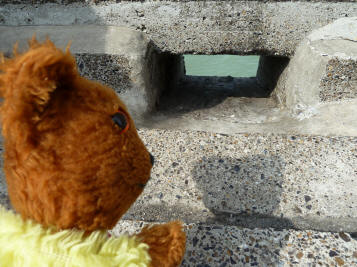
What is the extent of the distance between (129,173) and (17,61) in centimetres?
38

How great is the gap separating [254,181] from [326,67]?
833 mm

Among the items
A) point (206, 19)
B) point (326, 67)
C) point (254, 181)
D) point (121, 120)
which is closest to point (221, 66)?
point (206, 19)

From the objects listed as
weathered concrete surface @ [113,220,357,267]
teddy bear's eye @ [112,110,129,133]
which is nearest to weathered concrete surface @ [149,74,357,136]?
weathered concrete surface @ [113,220,357,267]

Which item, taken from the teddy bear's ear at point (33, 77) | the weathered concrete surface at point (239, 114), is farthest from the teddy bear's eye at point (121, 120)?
the weathered concrete surface at point (239, 114)

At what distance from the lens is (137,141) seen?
879 millimetres

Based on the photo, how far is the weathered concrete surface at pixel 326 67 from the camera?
5.95 feet

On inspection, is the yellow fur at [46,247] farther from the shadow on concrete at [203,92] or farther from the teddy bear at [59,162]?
the shadow on concrete at [203,92]

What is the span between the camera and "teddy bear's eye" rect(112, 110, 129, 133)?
80cm

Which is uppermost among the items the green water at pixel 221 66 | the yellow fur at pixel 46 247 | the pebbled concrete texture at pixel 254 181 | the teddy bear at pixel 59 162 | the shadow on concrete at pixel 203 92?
the teddy bear at pixel 59 162

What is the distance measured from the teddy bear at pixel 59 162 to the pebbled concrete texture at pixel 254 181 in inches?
27.9

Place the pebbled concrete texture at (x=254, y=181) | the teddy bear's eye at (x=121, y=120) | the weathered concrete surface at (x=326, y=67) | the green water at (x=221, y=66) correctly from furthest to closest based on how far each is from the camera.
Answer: the green water at (x=221, y=66)
the weathered concrete surface at (x=326, y=67)
the pebbled concrete texture at (x=254, y=181)
the teddy bear's eye at (x=121, y=120)

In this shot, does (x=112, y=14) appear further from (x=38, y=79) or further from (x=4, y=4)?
(x=38, y=79)

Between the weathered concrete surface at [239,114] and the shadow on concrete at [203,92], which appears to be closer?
the weathered concrete surface at [239,114]

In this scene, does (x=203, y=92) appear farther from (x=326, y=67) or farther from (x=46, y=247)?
(x=46, y=247)
